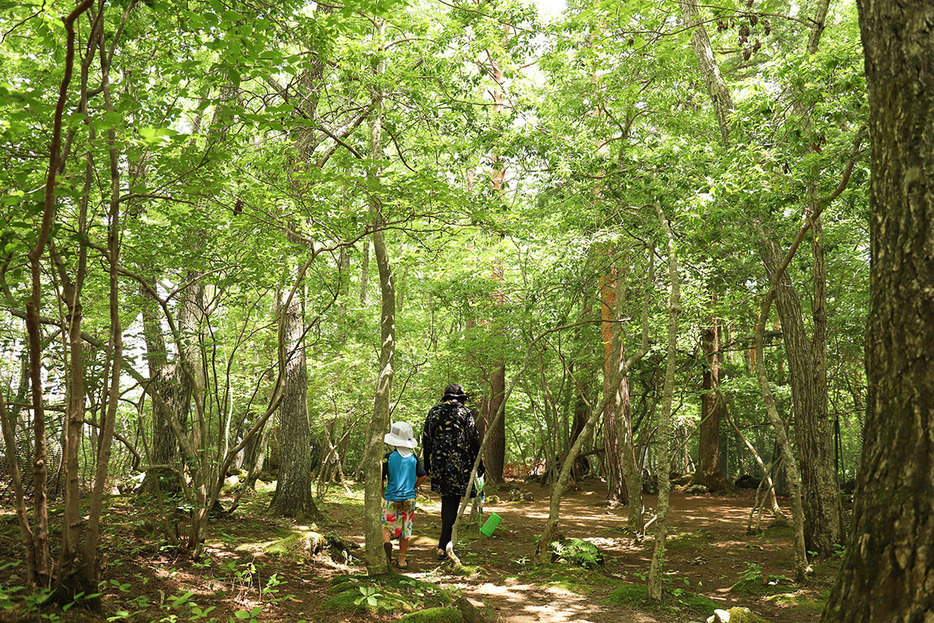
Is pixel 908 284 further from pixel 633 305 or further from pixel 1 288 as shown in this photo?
pixel 633 305

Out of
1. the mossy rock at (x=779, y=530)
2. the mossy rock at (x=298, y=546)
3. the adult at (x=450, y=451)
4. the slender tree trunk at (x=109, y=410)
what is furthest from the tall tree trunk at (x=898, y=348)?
the mossy rock at (x=779, y=530)

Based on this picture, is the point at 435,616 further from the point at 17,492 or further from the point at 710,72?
the point at 710,72

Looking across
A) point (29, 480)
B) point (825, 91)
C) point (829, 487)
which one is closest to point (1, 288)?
point (29, 480)

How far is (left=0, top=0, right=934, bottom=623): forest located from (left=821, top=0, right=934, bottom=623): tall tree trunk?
0.01m

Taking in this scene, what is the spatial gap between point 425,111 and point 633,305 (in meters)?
5.38

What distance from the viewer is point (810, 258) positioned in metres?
8.25

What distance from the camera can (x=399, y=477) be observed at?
6.54 m

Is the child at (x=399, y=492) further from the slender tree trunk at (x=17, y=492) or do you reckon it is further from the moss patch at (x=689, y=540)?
the moss patch at (x=689, y=540)

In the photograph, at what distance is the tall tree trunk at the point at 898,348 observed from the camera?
2428 mm

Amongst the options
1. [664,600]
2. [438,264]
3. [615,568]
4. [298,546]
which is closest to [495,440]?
[438,264]

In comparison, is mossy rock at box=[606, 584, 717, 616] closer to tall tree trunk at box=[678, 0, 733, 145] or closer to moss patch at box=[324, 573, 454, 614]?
moss patch at box=[324, 573, 454, 614]

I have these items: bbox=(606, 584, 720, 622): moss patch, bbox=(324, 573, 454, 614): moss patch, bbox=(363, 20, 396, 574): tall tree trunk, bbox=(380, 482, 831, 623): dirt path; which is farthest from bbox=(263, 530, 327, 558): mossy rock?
bbox=(606, 584, 720, 622): moss patch

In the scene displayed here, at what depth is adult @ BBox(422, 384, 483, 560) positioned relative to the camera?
682 cm

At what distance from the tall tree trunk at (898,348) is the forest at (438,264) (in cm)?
1
